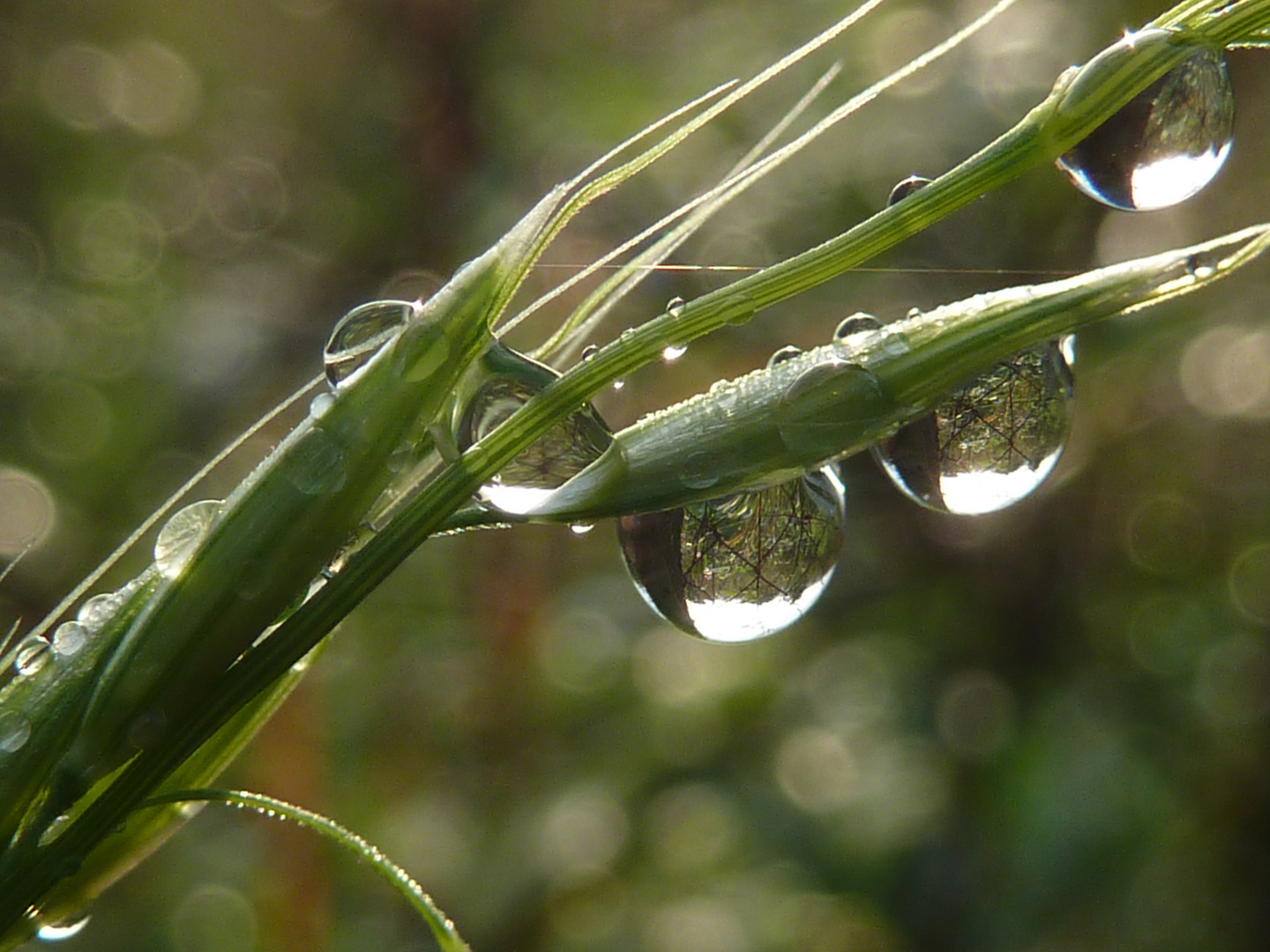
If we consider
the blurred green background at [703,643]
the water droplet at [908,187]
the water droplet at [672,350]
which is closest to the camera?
the water droplet at [672,350]

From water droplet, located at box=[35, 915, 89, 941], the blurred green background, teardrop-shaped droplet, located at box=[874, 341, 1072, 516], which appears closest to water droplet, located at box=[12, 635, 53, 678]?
water droplet, located at box=[35, 915, 89, 941]

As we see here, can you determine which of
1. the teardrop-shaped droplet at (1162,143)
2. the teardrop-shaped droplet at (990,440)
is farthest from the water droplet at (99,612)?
the teardrop-shaped droplet at (1162,143)

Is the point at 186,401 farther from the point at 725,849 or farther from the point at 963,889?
the point at 963,889

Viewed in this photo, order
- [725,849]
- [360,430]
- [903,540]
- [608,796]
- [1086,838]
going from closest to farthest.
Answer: [360,430], [1086,838], [725,849], [608,796], [903,540]

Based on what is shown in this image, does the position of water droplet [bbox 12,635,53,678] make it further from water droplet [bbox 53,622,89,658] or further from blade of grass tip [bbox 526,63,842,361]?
blade of grass tip [bbox 526,63,842,361]

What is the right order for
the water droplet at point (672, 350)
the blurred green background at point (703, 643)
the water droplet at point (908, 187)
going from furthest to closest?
the blurred green background at point (703, 643), the water droplet at point (908, 187), the water droplet at point (672, 350)

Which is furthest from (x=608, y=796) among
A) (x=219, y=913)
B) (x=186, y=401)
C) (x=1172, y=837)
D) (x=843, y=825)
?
(x=186, y=401)

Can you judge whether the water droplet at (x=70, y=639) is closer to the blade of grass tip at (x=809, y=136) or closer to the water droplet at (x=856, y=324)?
the blade of grass tip at (x=809, y=136)
